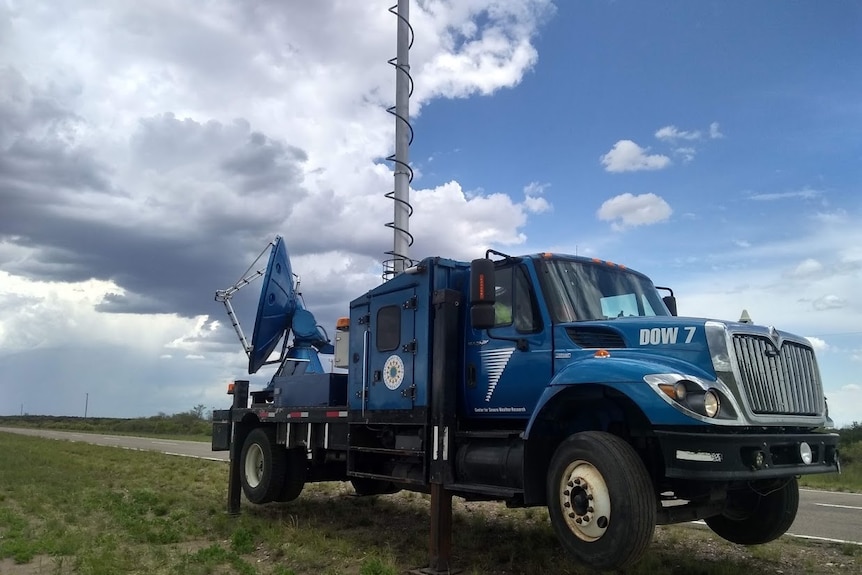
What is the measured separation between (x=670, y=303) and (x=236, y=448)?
24.6 ft

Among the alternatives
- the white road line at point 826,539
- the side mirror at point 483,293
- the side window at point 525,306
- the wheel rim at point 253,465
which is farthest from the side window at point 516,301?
the wheel rim at point 253,465

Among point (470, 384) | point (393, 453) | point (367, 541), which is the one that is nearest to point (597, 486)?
point (470, 384)

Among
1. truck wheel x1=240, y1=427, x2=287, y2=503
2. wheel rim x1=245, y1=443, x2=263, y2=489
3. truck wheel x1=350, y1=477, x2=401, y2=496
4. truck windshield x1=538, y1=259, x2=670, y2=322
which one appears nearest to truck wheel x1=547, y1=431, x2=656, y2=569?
truck windshield x1=538, y1=259, x2=670, y2=322

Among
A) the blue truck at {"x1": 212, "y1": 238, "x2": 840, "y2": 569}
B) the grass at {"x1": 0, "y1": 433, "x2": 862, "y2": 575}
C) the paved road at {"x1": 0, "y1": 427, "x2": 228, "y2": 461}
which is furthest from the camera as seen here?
the paved road at {"x1": 0, "y1": 427, "x2": 228, "y2": 461}

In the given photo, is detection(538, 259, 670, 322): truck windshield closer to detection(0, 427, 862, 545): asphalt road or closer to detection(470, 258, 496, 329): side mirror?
detection(470, 258, 496, 329): side mirror

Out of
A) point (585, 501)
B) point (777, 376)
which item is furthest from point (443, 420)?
point (777, 376)

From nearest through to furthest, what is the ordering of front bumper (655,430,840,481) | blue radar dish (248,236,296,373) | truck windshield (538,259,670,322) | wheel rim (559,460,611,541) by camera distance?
front bumper (655,430,840,481) → wheel rim (559,460,611,541) → truck windshield (538,259,670,322) → blue radar dish (248,236,296,373)

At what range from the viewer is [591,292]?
7.09 meters

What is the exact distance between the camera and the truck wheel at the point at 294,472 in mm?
11109

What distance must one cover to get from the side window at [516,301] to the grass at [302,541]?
253cm

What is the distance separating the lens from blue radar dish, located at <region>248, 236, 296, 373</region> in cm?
1184

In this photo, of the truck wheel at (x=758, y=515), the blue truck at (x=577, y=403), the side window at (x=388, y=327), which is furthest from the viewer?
the side window at (x=388, y=327)

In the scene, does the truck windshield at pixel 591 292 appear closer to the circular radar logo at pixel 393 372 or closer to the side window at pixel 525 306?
the side window at pixel 525 306

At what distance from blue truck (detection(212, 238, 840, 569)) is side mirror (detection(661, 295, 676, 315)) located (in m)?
0.03
